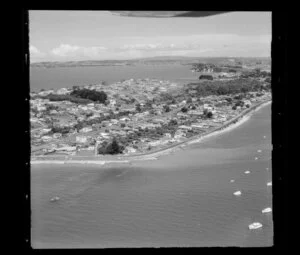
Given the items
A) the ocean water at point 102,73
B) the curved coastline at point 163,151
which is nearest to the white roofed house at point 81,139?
the curved coastline at point 163,151

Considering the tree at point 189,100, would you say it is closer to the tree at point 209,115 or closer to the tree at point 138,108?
the tree at point 209,115

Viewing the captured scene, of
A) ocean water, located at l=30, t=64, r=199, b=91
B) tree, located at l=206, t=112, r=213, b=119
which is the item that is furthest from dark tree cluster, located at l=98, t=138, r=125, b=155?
ocean water, located at l=30, t=64, r=199, b=91

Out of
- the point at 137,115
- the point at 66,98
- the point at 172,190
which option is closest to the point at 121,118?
the point at 137,115

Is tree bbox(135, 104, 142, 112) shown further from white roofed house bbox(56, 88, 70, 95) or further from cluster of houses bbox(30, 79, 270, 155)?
white roofed house bbox(56, 88, 70, 95)

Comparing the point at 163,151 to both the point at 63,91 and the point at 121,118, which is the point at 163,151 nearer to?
the point at 121,118
